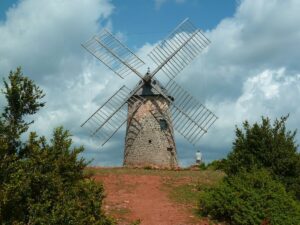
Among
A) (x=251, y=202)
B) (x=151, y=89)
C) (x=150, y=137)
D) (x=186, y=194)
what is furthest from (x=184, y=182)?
(x=151, y=89)

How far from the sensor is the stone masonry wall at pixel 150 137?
30172 mm

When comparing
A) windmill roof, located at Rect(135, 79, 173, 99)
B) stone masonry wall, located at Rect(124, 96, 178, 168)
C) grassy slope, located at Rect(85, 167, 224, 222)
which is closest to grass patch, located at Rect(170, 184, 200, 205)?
grassy slope, located at Rect(85, 167, 224, 222)

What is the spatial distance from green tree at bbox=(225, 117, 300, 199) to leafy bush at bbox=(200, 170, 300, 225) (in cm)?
137

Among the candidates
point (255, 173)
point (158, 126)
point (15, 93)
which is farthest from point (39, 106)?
point (158, 126)

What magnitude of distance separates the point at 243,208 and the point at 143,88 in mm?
13794

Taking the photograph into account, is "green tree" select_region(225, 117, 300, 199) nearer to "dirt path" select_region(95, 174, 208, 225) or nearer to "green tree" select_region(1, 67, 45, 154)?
"dirt path" select_region(95, 174, 208, 225)

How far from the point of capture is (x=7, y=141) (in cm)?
1050

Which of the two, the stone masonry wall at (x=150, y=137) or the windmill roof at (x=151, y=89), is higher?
the windmill roof at (x=151, y=89)

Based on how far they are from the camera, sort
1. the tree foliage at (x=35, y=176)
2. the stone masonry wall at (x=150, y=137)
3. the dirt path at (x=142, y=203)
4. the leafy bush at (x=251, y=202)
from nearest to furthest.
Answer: the tree foliage at (x=35, y=176) → the leafy bush at (x=251, y=202) → the dirt path at (x=142, y=203) → the stone masonry wall at (x=150, y=137)

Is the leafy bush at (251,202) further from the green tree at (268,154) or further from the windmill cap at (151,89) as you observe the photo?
the windmill cap at (151,89)

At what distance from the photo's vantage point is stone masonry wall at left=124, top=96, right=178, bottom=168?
30172mm

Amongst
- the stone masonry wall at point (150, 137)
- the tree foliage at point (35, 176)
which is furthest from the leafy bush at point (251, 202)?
the stone masonry wall at point (150, 137)

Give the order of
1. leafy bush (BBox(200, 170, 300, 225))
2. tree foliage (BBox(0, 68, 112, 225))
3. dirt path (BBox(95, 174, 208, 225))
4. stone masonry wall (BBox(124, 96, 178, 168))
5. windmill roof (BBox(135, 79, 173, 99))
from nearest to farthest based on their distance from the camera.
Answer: tree foliage (BBox(0, 68, 112, 225)), leafy bush (BBox(200, 170, 300, 225)), dirt path (BBox(95, 174, 208, 225)), stone masonry wall (BBox(124, 96, 178, 168)), windmill roof (BBox(135, 79, 173, 99))

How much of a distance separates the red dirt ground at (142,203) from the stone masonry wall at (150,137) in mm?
5543
